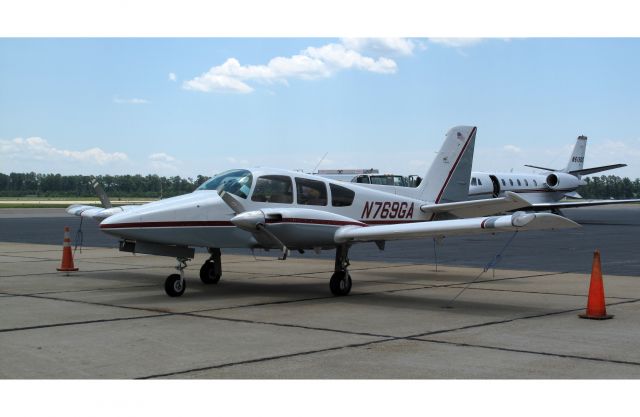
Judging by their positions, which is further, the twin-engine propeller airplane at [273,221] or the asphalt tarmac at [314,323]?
the twin-engine propeller airplane at [273,221]

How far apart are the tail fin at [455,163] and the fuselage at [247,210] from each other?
3.52 metres

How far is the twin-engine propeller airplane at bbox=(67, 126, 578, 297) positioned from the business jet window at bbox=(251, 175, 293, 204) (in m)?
0.02

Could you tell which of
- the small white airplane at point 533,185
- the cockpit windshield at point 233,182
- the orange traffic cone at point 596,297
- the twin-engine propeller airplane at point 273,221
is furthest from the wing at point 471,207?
the small white airplane at point 533,185

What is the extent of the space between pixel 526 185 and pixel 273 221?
36543 mm

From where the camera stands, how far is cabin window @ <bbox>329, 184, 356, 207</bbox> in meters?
14.2

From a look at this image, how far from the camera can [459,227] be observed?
11.6 metres

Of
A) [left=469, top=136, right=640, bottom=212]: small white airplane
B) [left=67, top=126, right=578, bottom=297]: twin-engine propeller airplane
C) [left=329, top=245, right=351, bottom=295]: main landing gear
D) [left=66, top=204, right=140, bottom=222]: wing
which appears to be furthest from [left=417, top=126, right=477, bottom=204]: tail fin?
[left=469, top=136, right=640, bottom=212]: small white airplane

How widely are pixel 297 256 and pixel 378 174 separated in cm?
1764

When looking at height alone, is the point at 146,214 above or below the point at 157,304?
above

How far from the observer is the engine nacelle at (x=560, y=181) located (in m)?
47.6

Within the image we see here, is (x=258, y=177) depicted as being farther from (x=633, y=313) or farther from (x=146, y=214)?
(x=633, y=313)

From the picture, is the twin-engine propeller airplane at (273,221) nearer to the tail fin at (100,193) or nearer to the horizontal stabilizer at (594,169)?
the tail fin at (100,193)
